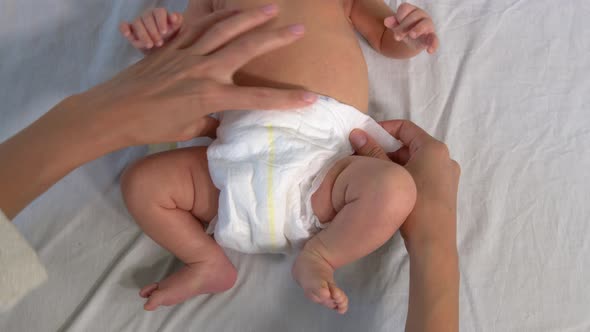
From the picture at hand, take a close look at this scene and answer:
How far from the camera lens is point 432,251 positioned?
862 millimetres

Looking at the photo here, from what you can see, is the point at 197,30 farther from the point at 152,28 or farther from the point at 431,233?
the point at 431,233

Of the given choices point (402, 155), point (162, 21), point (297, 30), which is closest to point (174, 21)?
point (162, 21)

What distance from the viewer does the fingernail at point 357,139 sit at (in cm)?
97

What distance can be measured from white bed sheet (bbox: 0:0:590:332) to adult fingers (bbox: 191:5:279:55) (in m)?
0.35

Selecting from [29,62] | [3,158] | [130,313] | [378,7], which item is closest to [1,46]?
[29,62]

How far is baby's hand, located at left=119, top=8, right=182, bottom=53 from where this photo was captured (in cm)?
92

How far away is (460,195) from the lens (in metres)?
1.03

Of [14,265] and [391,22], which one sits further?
[391,22]

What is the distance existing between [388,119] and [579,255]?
1.50 ft

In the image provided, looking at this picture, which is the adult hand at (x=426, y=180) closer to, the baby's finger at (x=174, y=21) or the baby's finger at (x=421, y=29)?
the baby's finger at (x=421, y=29)

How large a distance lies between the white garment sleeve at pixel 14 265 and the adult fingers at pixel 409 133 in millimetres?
675

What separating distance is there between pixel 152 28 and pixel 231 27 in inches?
6.5

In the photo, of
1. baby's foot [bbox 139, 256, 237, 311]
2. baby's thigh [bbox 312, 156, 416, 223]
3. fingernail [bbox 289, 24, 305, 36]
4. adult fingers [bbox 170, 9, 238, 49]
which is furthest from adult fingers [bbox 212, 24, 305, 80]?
baby's foot [bbox 139, 256, 237, 311]

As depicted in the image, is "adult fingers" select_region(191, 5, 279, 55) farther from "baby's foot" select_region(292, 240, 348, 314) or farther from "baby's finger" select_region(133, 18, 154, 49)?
"baby's foot" select_region(292, 240, 348, 314)
